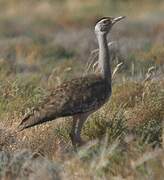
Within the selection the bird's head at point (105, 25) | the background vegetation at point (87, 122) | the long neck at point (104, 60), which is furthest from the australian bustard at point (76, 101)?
the bird's head at point (105, 25)

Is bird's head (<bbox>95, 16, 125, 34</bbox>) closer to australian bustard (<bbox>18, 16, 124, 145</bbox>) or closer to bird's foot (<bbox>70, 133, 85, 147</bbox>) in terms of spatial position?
australian bustard (<bbox>18, 16, 124, 145</bbox>)

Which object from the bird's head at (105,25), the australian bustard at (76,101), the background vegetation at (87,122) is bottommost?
the background vegetation at (87,122)

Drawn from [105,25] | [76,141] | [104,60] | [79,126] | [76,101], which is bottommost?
[76,141]

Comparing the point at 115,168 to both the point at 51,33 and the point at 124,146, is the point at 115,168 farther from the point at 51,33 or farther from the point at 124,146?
the point at 51,33

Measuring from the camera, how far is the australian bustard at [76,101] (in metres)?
8.91

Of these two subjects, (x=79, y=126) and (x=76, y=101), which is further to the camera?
(x=79, y=126)

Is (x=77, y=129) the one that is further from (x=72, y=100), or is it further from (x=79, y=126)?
(x=72, y=100)

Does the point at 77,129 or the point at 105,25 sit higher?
the point at 105,25

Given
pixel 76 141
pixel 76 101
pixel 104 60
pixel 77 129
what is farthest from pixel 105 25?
pixel 76 141

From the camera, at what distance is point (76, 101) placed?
9070mm

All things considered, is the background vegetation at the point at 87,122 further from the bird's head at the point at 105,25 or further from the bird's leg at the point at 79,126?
the bird's head at the point at 105,25

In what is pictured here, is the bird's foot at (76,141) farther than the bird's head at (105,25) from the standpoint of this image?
No

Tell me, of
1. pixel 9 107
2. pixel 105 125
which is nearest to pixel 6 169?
pixel 105 125

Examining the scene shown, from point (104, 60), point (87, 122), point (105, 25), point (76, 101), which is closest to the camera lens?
point (76, 101)
